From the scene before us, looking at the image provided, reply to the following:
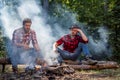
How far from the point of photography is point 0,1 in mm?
19469

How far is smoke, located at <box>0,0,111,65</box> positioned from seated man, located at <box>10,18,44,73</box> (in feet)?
15.5

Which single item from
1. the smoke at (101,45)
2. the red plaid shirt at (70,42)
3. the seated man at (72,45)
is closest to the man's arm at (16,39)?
the seated man at (72,45)

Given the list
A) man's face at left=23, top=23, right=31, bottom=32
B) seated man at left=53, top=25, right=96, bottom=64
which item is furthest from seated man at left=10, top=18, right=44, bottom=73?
seated man at left=53, top=25, right=96, bottom=64

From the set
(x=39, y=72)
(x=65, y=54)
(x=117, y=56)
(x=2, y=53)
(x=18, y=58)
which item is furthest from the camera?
(x=2, y=53)

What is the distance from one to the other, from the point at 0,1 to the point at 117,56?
9565 mm

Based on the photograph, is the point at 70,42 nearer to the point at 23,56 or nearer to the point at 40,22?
the point at 23,56

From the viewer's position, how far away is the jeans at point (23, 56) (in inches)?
311

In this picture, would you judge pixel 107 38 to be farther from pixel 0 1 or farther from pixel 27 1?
pixel 0 1

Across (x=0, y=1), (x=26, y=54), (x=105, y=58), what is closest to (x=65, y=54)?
(x=26, y=54)

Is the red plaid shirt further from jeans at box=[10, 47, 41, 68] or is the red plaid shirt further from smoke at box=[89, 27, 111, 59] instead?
smoke at box=[89, 27, 111, 59]

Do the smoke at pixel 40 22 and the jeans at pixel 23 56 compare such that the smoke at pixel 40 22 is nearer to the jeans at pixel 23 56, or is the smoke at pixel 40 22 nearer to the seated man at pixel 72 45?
the seated man at pixel 72 45

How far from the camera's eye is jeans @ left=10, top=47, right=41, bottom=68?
25.9 ft

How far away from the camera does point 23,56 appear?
820 centimetres

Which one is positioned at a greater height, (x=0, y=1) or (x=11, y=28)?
(x=0, y=1)
